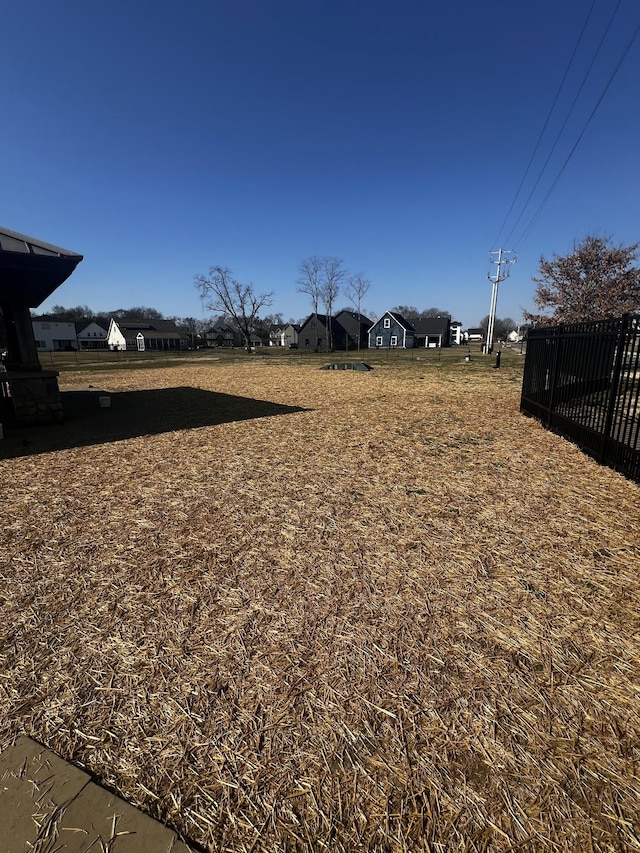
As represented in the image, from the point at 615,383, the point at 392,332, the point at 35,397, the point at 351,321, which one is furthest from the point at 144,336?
the point at 615,383

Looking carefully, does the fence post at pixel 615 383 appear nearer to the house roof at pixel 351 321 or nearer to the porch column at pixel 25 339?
the porch column at pixel 25 339

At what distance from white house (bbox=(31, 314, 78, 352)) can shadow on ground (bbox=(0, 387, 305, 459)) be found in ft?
270

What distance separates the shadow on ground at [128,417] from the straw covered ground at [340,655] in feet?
9.08

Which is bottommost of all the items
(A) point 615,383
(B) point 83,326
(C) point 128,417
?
(C) point 128,417

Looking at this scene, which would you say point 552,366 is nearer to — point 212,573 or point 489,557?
point 489,557

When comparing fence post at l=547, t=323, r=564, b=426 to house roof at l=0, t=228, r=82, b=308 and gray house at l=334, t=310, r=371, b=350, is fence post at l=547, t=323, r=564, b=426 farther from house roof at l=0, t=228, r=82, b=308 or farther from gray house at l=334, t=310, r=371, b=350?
gray house at l=334, t=310, r=371, b=350

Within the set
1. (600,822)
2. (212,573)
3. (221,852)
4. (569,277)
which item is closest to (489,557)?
(600,822)

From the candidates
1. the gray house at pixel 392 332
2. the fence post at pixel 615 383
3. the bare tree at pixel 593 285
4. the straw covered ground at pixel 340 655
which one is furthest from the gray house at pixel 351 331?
the straw covered ground at pixel 340 655

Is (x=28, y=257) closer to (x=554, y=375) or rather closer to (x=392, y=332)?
(x=554, y=375)

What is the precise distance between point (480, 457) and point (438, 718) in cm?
474

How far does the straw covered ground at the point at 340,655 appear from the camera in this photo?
1.58 meters

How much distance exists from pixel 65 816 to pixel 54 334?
100577 mm

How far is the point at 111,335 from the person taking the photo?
93.2 meters

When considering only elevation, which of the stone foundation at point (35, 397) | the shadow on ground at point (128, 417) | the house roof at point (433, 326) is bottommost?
the shadow on ground at point (128, 417)
